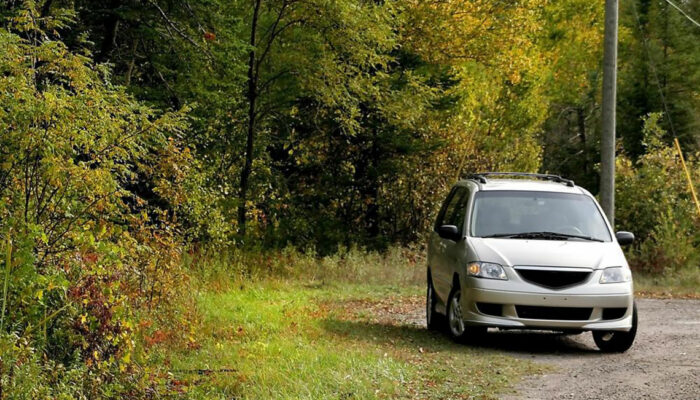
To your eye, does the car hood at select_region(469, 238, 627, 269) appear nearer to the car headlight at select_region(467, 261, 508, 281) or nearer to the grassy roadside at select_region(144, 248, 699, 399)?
the car headlight at select_region(467, 261, 508, 281)

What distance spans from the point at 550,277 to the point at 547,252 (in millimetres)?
340

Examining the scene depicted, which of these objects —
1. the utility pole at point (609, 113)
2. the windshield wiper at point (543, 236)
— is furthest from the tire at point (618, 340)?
the utility pole at point (609, 113)

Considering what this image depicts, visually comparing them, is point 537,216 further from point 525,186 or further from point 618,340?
point 618,340

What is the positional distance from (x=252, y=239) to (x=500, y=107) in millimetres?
16233

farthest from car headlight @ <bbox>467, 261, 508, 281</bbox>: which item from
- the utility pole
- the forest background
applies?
the utility pole

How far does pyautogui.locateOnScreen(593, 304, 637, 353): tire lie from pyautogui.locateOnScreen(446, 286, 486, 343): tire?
1.42m

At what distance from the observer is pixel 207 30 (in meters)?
20.3

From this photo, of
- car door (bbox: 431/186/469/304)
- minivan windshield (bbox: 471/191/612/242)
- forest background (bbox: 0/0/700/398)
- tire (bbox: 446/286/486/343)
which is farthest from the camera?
car door (bbox: 431/186/469/304)

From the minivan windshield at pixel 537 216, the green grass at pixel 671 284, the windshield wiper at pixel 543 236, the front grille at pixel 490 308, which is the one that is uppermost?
the minivan windshield at pixel 537 216

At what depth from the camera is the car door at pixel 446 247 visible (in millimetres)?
13531

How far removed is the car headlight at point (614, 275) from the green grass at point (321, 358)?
1.55 meters

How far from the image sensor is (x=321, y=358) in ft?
34.9

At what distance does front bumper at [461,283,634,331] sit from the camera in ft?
40.1

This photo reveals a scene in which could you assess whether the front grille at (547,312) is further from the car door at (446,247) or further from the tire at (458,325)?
the car door at (446,247)
